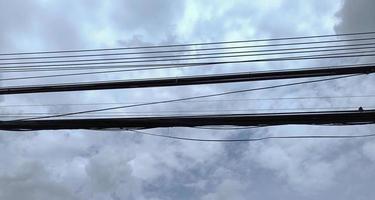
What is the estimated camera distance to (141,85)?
15.8 m

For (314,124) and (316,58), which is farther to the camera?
(316,58)

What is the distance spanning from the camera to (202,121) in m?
15.4

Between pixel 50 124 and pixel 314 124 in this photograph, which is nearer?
pixel 314 124

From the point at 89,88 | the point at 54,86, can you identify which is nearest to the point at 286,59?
the point at 89,88

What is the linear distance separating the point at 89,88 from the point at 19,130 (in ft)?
7.91

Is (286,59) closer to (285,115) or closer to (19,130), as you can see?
(285,115)

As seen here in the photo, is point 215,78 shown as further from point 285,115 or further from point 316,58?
point 316,58

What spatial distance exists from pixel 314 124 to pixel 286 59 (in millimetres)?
2387

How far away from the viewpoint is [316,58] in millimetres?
16500

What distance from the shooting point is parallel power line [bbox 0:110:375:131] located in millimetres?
14672

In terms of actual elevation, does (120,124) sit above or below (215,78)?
below

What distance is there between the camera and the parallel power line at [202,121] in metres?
14.7

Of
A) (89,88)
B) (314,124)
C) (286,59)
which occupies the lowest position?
(314,124)

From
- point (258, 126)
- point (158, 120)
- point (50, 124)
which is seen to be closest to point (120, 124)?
point (158, 120)
